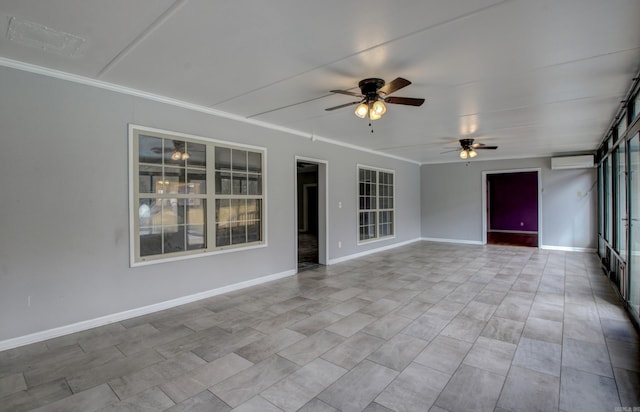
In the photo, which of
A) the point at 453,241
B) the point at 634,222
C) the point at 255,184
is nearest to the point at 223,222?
the point at 255,184

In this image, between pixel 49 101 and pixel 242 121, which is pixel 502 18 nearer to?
pixel 242 121

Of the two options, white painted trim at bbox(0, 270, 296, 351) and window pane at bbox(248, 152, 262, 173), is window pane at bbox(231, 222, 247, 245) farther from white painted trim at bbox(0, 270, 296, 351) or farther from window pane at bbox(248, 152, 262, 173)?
window pane at bbox(248, 152, 262, 173)

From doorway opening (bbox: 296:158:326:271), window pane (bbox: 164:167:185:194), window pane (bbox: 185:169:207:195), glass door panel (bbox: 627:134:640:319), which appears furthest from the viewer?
doorway opening (bbox: 296:158:326:271)

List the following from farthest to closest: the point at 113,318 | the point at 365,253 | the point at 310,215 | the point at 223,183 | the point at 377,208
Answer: the point at 310,215 < the point at 377,208 < the point at 365,253 < the point at 223,183 < the point at 113,318

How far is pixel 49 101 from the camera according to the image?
3.07 m

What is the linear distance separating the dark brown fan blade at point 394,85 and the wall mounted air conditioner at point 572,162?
717 cm

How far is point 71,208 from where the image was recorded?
319 cm

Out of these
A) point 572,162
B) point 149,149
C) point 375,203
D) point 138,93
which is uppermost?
point 138,93

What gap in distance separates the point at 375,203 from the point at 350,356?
222 inches

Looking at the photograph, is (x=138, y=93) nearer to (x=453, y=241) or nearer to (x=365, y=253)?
(x=365, y=253)

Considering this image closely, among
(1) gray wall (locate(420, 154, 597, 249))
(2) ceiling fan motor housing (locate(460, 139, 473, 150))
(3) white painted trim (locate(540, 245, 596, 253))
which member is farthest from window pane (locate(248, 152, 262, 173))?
(3) white painted trim (locate(540, 245, 596, 253))

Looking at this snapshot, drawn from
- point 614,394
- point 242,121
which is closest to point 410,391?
point 614,394

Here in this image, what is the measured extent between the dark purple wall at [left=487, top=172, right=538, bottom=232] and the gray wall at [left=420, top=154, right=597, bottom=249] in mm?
3338

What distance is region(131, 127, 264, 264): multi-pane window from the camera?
373cm
